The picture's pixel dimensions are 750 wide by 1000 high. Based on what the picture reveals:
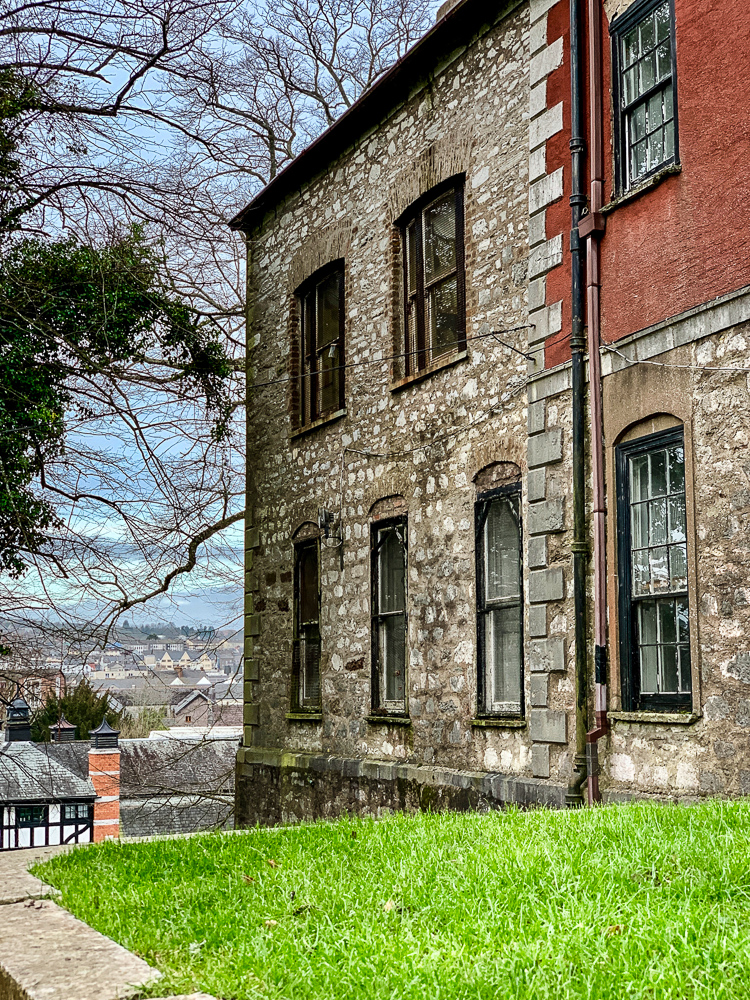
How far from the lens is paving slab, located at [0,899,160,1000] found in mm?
3613

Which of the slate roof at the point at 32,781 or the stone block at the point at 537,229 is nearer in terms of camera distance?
the stone block at the point at 537,229

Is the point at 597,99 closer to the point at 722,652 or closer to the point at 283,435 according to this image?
the point at 722,652

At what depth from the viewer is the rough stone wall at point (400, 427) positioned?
34.1 feet

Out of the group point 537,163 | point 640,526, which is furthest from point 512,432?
point 537,163

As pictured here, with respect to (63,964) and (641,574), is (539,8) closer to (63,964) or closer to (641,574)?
(641,574)

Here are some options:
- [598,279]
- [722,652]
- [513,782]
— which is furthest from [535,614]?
[598,279]

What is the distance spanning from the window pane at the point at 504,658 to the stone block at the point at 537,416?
1.66 m

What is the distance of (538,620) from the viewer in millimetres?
9312

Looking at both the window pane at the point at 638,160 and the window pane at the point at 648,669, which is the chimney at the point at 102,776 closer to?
the window pane at the point at 648,669

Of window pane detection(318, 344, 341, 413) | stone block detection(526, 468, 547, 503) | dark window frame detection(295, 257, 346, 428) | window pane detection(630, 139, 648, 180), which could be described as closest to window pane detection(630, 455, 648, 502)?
stone block detection(526, 468, 547, 503)

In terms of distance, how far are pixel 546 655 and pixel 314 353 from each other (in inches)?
266

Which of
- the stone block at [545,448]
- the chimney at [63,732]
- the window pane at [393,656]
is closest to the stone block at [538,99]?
the stone block at [545,448]

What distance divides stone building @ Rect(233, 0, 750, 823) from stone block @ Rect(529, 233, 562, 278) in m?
0.03

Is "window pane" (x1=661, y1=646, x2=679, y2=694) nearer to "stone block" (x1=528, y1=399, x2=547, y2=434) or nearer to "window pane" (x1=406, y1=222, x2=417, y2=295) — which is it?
"stone block" (x1=528, y1=399, x2=547, y2=434)
